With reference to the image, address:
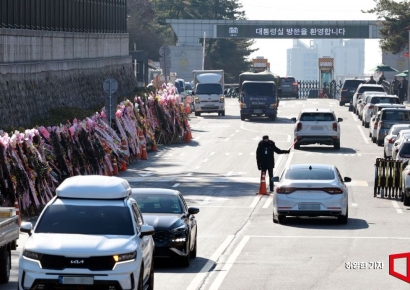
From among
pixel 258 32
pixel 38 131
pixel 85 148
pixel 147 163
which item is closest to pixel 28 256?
pixel 38 131

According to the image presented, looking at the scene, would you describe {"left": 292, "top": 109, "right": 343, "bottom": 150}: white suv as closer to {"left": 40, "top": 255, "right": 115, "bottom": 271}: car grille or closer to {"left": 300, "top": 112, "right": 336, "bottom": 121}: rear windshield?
{"left": 300, "top": 112, "right": 336, "bottom": 121}: rear windshield

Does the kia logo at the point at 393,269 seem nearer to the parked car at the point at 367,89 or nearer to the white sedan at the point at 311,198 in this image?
the white sedan at the point at 311,198

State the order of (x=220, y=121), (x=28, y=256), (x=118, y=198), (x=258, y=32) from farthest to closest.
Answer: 1. (x=258, y=32)
2. (x=220, y=121)
3. (x=118, y=198)
4. (x=28, y=256)

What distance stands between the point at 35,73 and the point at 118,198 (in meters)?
27.7

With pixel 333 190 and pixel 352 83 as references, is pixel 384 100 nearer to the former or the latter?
pixel 352 83

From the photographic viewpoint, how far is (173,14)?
149 meters

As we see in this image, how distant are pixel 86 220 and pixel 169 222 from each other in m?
4.38

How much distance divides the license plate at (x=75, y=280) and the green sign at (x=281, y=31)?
10920cm

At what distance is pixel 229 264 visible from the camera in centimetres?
2020

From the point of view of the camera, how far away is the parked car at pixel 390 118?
51844 mm

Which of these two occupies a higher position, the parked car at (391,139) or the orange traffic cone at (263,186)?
the parked car at (391,139)

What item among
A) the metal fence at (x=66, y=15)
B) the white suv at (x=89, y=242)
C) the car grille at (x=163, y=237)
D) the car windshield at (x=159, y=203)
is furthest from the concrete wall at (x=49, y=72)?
the white suv at (x=89, y=242)

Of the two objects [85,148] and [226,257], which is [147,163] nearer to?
[85,148]

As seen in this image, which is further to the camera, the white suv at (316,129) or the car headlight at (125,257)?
the white suv at (316,129)
